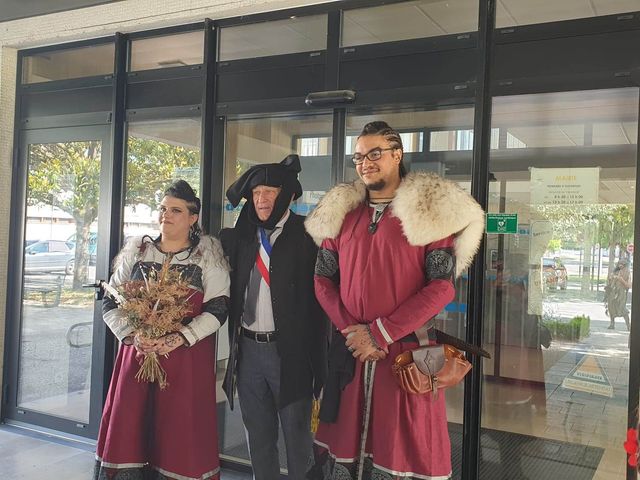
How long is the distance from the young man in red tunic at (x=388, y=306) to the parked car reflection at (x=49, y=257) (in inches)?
105

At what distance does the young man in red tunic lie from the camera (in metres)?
2.33

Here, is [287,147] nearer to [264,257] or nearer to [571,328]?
[264,257]

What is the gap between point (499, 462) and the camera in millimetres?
3170

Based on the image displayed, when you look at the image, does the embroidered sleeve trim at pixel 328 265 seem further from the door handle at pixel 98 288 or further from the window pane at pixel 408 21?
the door handle at pixel 98 288

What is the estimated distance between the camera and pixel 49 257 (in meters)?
4.62

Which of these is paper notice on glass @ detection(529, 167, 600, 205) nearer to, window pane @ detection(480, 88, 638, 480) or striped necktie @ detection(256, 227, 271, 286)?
window pane @ detection(480, 88, 638, 480)

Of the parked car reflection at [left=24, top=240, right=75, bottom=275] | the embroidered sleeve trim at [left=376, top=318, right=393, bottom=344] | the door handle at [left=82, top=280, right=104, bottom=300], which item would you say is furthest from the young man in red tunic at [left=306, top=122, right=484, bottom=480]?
the parked car reflection at [left=24, top=240, right=75, bottom=275]

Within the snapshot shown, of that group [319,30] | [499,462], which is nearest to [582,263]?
[499,462]

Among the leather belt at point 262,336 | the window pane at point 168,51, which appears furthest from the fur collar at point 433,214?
the window pane at point 168,51

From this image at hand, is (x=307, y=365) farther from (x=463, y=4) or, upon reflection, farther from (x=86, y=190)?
(x=86, y=190)

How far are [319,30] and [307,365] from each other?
76.6 inches

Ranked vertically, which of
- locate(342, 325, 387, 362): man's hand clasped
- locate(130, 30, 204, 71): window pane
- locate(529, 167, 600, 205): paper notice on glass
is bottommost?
locate(342, 325, 387, 362): man's hand clasped

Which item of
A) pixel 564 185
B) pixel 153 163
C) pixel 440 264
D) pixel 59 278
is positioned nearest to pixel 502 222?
pixel 564 185

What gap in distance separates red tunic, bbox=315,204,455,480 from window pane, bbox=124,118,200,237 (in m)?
1.91
